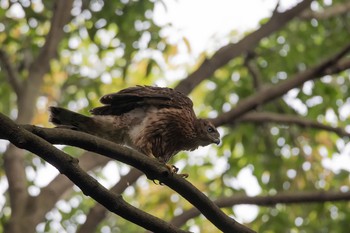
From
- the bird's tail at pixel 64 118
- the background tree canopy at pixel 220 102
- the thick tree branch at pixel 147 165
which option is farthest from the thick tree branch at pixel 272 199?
the thick tree branch at pixel 147 165

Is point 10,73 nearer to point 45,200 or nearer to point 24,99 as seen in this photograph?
point 24,99

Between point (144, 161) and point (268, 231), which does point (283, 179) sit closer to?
point (268, 231)

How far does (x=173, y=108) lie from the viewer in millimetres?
5352

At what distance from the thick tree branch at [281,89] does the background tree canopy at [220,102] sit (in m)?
0.01

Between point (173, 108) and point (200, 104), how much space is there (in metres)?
5.04

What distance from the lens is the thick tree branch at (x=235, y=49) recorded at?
25.0 ft

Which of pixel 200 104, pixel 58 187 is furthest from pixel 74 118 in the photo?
pixel 200 104

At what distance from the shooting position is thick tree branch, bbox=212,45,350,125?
7.18m

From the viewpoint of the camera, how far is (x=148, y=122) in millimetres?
5156

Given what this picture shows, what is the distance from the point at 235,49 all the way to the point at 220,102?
1.00 metres

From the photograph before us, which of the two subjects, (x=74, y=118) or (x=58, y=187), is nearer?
(x=74, y=118)

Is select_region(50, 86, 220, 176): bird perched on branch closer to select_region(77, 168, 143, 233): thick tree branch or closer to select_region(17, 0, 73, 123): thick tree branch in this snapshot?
select_region(77, 168, 143, 233): thick tree branch

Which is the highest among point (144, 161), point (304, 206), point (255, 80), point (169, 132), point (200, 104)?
point (200, 104)

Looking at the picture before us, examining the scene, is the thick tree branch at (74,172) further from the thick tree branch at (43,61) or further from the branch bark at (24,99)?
the thick tree branch at (43,61)
